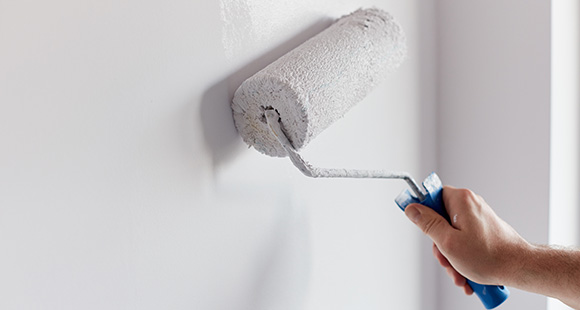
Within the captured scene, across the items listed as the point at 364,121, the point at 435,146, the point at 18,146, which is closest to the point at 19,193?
the point at 18,146

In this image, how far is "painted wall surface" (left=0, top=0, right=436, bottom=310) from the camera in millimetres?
417

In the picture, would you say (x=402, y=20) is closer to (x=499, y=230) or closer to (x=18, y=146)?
(x=499, y=230)

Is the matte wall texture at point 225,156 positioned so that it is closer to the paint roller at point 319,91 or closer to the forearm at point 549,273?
the paint roller at point 319,91

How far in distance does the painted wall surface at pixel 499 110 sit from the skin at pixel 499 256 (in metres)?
0.25

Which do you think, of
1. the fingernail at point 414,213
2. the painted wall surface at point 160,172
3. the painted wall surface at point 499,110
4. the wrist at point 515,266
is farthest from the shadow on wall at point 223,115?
the painted wall surface at point 499,110

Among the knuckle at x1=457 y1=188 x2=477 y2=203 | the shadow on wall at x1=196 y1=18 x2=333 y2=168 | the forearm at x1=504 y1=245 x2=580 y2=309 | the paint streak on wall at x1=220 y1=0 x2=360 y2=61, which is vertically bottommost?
the forearm at x1=504 y1=245 x2=580 y2=309

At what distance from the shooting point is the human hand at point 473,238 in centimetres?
64

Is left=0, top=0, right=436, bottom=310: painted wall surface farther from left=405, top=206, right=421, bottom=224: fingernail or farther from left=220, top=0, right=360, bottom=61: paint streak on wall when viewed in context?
left=405, top=206, right=421, bottom=224: fingernail

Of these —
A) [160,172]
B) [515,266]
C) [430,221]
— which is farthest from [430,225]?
[160,172]

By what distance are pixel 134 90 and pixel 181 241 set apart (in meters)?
0.16

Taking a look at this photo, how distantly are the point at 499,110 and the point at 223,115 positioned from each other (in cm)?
55

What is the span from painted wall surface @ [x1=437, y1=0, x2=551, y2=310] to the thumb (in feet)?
0.99

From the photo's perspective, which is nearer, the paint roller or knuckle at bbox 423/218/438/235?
the paint roller

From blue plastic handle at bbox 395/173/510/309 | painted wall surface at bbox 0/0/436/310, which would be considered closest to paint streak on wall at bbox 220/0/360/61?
painted wall surface at bbox 0/0/436/310
